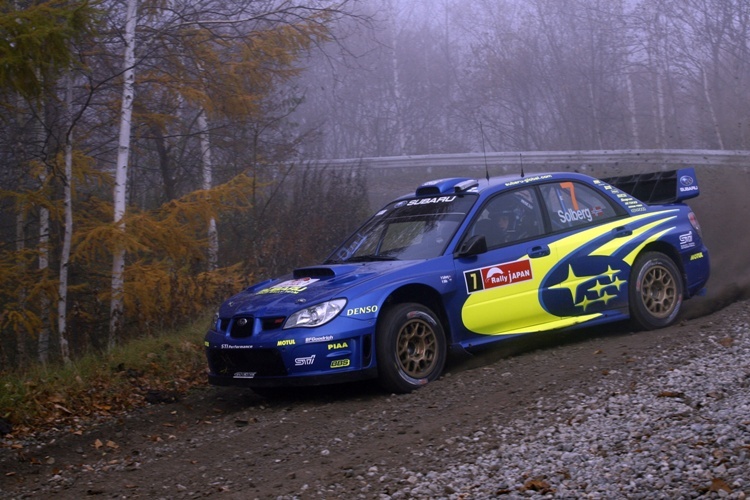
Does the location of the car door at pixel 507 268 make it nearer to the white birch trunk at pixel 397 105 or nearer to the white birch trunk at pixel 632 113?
the white birch trunk at pixel 632 113

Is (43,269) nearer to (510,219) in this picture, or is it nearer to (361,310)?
(361,310)

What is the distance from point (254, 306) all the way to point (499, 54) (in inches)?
1061

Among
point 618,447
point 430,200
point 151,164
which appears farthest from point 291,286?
point 151,164

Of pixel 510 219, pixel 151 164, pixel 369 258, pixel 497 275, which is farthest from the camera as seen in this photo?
pixel 151 164

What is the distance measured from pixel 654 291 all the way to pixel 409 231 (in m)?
2.64

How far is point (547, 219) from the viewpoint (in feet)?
26.7

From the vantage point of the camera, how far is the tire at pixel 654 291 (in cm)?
835

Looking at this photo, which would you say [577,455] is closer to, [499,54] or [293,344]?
[293,344]

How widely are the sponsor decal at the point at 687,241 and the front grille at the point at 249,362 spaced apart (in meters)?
4.60

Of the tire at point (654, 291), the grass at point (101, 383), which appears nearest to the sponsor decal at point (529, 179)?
the tire at point (654, 291)

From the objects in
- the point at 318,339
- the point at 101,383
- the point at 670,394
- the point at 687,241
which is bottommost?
the point at 101,383

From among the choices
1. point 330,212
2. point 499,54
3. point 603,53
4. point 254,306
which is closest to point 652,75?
point 603,53

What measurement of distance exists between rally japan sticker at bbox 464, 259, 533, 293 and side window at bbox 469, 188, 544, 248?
0.25 meters

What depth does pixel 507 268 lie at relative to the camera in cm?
759
